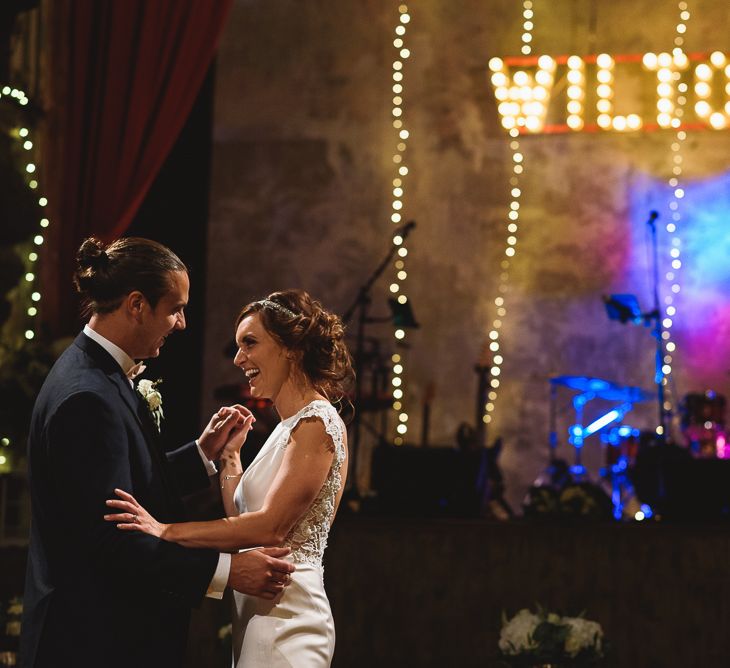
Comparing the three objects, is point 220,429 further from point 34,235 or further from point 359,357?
point 359,357

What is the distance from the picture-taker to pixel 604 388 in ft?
25.1

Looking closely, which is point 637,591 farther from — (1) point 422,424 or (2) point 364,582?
(1) point 422,424

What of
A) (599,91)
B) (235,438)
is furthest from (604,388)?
(235,438)

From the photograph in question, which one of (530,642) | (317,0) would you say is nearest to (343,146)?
(317,0)

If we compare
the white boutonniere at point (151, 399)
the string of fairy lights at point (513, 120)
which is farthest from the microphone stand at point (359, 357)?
the white boutonniere at point (151, 399)

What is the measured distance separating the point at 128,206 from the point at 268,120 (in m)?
2.61

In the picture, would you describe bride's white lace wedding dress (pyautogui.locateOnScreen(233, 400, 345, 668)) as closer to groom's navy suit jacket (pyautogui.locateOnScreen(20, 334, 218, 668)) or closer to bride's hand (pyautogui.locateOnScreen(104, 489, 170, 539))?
groom's navy suit jacket (pyautogui.locateOnScreen(20, 334, 218, 668))

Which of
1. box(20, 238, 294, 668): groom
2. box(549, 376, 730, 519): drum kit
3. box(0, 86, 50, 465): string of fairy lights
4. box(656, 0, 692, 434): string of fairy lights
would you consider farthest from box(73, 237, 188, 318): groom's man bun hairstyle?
box(656, 0, 692, 434): string of fairy lights

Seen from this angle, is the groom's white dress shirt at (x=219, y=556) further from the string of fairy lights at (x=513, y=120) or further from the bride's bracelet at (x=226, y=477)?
the string of fairy lights at (x=513, y=120)

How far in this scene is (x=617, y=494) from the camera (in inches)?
301

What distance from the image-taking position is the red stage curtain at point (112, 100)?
6320mm

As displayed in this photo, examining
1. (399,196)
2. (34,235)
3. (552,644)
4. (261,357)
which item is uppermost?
(399,196)

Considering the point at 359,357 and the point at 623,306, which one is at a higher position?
the point at 623,306

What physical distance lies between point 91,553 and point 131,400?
1.18 ft
